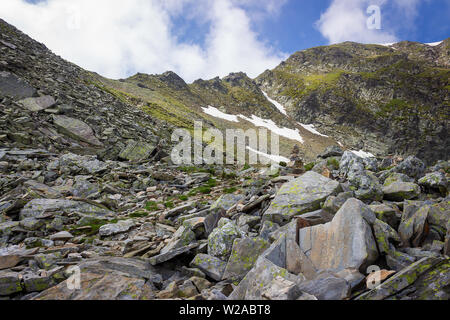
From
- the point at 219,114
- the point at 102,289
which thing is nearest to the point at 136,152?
the point at 102,289

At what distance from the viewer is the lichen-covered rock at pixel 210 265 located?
665 centimetres

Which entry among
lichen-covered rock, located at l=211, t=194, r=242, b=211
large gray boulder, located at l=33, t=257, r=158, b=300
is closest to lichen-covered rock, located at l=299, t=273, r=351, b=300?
large gray boulder, located at l=33, t=257, r=158, b=300

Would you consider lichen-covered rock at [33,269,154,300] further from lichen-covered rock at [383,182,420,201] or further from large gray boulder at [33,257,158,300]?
lichen-covered rock at [383,182,420,201]

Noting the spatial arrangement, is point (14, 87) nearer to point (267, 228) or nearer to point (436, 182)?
point (267, 228)

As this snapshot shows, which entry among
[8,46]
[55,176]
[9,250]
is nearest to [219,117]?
[8,46]

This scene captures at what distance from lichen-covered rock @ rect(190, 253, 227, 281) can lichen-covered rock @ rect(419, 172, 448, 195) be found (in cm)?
982

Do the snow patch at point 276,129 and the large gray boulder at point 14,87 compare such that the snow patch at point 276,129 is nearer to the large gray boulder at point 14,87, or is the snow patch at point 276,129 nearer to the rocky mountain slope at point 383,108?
the rocky mountain slope at point 383,108

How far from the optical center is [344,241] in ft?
19.8

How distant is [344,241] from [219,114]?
131m

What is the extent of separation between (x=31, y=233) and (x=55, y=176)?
30.1 ft

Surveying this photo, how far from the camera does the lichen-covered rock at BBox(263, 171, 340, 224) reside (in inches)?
346

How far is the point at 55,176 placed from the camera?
57.8 feet
